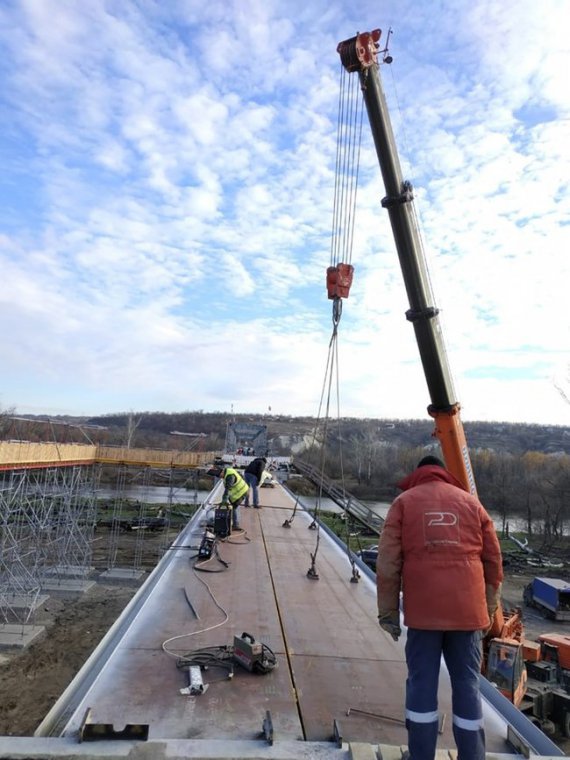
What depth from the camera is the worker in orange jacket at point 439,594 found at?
8.41ft

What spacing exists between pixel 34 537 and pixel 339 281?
18.2 metres

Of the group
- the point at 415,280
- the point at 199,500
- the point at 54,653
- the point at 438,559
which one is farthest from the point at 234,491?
the point at 199,500

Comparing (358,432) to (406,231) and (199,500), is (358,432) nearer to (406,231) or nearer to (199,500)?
(199,500)

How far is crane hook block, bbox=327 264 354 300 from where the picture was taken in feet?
22.8

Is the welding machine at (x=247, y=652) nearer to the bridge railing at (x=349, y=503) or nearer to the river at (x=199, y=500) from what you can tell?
the bridge railing at (x=349, y=503)

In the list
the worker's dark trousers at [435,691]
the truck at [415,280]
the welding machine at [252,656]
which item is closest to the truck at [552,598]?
the truck at [415,280]

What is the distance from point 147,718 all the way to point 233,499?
5.60 meters

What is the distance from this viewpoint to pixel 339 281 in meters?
6.97

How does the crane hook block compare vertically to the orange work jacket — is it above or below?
above

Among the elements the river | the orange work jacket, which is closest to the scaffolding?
the orange work jacket

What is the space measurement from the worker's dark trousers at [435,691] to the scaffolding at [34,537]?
1303 cm

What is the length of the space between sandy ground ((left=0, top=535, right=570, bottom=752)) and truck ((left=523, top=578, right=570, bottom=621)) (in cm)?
39

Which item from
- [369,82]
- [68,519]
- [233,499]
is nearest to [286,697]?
[233,499]

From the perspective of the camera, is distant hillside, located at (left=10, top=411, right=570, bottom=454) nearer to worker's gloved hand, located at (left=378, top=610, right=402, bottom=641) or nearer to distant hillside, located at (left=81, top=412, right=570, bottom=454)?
distant hillside, located at (left=81, top=412, right=570, bottom=454)
